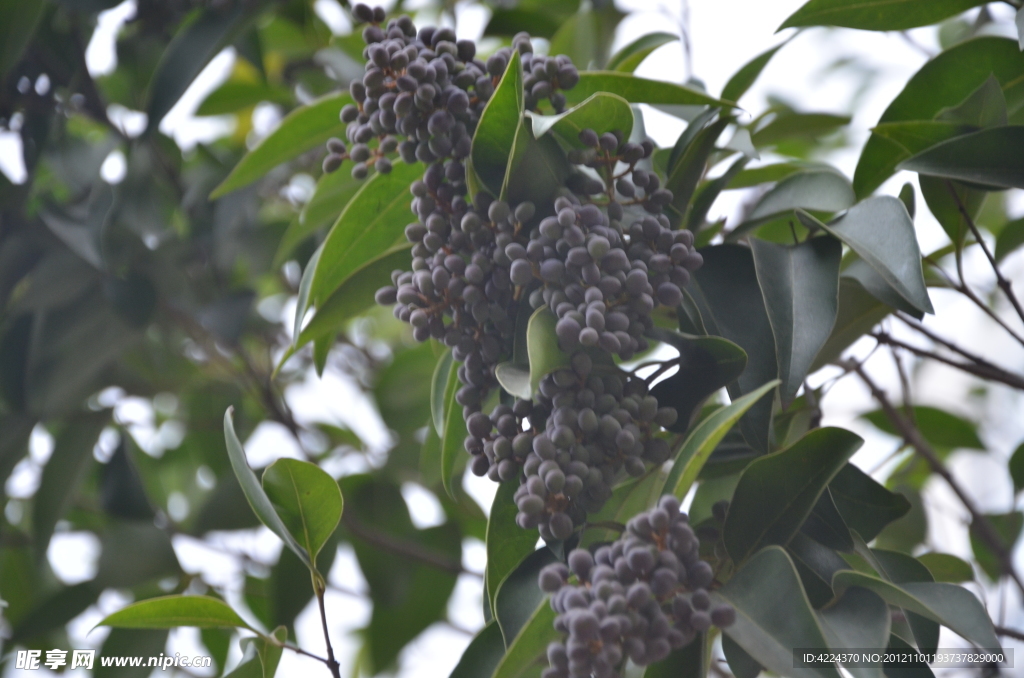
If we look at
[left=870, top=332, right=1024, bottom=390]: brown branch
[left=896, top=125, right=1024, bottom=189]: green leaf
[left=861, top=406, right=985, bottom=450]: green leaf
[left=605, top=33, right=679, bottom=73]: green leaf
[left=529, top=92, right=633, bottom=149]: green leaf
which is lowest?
[left=861, top=406, right=985, bottom=450]: green leaf

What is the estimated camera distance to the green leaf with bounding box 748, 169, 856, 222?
0.68 metres

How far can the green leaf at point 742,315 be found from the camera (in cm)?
58

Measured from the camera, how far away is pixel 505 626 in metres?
0.55

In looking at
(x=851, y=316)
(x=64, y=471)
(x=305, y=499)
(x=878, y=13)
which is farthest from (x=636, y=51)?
(x=64, y=471)

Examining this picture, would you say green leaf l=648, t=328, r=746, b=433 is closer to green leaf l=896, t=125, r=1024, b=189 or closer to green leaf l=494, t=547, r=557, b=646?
green leaf l=494, t=547, r=557, b=646

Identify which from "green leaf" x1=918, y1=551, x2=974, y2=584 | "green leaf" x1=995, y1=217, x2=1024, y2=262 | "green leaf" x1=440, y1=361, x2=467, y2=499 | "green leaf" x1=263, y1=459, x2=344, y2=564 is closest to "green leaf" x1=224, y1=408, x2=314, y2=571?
"green leaf" x1=263, y1=459, x2=344, y2=564

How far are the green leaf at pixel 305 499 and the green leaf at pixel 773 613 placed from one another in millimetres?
327

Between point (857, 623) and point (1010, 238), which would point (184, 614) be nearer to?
point (857, 623)

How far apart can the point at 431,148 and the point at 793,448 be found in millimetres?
341

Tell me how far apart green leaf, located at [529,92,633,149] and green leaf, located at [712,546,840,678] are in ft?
1.08

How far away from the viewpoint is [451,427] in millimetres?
727

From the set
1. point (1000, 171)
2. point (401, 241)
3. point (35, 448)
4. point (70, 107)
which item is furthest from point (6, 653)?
point (1000, 171)

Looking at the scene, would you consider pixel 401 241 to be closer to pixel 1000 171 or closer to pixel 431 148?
pixel 431 148

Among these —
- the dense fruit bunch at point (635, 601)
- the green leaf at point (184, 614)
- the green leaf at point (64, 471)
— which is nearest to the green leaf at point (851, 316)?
the dense fruit bunch at point (635, 601)
